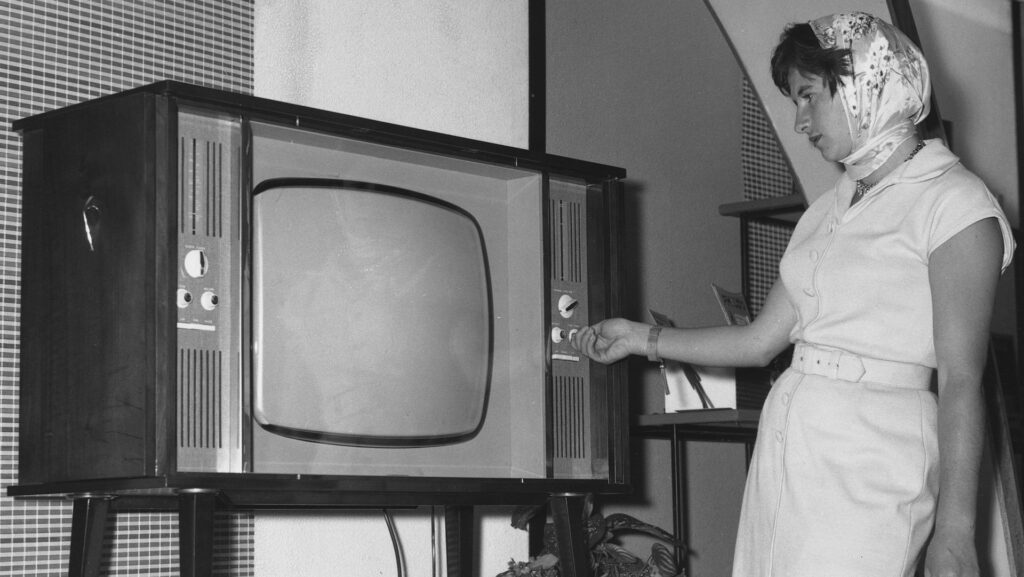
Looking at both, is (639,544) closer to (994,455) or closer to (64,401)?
(994,455)

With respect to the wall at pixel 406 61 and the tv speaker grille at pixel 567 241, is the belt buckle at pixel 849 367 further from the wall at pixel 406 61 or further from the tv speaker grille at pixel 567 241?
the wall at pixel 406 61

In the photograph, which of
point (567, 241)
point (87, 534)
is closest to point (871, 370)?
point (567, 241)

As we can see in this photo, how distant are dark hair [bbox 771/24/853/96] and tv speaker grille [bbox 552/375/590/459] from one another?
23.8 inches

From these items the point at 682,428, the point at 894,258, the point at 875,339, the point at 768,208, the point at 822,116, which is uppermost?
the point at 768,208

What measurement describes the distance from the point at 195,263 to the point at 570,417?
715 mm

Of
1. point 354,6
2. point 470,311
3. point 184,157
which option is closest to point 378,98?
point 354,6

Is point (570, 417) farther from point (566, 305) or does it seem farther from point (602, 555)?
point (602, 555)

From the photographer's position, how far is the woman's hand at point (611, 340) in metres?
1.94

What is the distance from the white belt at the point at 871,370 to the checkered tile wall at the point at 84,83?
1114mm

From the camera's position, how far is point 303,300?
166 centimetres

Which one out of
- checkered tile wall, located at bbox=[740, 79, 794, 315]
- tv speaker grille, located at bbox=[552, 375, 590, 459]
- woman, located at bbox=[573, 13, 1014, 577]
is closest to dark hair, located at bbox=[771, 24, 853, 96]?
woman, located at bbox=[573, 13, 1014, 577]

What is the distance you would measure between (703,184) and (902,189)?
1.77m

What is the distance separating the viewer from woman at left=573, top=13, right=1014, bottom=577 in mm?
1460

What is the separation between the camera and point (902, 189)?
160 centimetres
